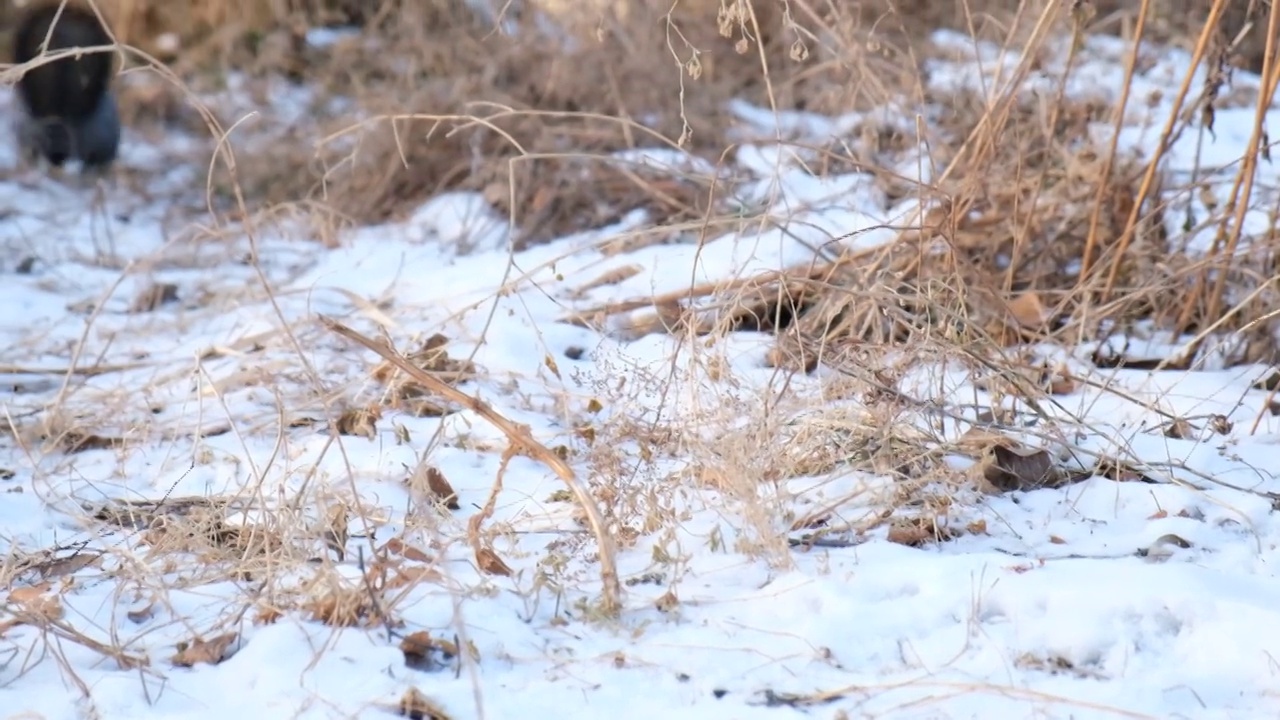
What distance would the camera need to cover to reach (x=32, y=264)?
4840mm

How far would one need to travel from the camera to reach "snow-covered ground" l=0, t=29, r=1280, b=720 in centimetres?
196

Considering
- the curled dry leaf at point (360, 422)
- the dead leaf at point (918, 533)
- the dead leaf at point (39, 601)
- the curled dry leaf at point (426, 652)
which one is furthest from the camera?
the curled dry leaf at point (360, 422)

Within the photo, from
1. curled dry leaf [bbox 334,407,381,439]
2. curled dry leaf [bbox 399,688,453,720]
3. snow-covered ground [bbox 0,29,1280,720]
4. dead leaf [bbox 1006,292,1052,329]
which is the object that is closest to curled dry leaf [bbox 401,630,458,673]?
snow-covered ground [bbox 0,29,1280,720]

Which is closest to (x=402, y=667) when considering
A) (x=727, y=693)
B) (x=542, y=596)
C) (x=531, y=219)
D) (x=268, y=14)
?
(x=542, y=596)

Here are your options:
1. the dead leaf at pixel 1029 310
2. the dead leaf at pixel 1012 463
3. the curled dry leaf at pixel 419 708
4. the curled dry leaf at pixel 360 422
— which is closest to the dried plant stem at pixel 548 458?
the curled dry leaf at pixel 419 708

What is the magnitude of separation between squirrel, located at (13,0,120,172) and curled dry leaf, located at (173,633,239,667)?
4422mm

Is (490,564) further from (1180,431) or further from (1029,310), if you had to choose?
(1029,310)

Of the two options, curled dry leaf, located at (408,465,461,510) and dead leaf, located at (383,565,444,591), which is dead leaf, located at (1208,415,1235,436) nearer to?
curled dry leaf, located at (408,465,461,510)

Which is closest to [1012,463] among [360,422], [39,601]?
[360,422]

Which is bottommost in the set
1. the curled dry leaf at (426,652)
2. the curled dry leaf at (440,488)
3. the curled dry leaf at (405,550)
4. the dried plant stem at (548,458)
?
the curled dry leaf at (440,488)

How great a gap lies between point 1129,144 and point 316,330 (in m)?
2.83

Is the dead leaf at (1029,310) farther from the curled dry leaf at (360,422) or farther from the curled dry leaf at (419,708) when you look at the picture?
the curled dry leaf at (419,708)

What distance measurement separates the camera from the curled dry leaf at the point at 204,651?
6.76 ft

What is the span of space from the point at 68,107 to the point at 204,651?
456 cm
